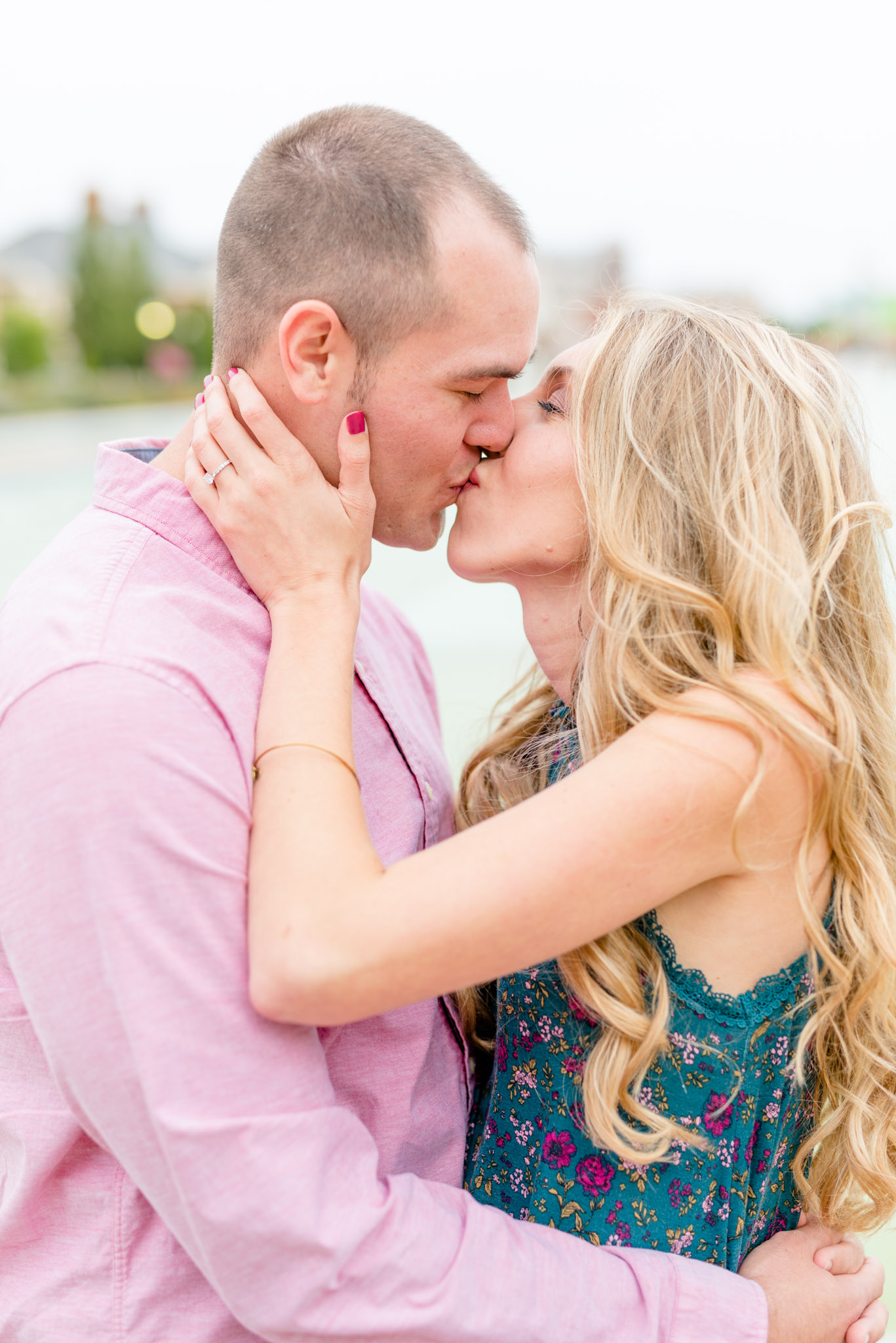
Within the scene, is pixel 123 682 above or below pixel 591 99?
below

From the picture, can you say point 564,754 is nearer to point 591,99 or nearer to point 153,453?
point 153,453

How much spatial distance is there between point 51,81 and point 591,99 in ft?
18.4

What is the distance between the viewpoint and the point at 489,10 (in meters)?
4.69

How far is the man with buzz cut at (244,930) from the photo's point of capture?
0.94 meters

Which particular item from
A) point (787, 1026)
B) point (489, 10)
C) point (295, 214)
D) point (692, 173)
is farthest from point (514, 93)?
point (787, 1026)

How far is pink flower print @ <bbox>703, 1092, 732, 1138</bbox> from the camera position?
127cm

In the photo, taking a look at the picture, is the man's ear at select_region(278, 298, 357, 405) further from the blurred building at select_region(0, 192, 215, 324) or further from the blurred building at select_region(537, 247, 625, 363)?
the blurred building at select_region(0, 192, 215, 324)

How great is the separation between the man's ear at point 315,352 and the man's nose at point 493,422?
204 millimetres

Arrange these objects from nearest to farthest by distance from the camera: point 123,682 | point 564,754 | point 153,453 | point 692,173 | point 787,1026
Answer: point 123,682 < point 787,1026 < point 153,453 < point 564,754 < point 692,173

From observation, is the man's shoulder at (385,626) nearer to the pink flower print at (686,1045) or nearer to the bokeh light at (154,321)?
the pink flower print at (686,1045)

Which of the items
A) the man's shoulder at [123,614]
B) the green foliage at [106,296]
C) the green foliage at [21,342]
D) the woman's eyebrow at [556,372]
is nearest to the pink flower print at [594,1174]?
the man's shoulder at [123,614]

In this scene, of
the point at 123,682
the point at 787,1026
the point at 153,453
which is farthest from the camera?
the point at 153,453

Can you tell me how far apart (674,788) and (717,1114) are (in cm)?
49

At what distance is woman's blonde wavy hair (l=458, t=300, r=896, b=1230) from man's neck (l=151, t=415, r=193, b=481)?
518 mm
